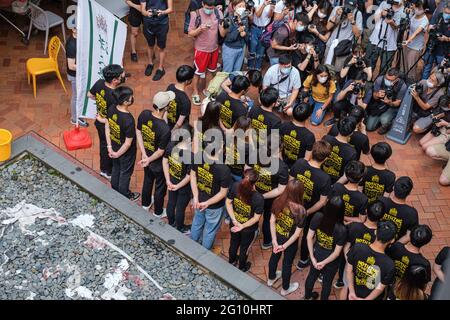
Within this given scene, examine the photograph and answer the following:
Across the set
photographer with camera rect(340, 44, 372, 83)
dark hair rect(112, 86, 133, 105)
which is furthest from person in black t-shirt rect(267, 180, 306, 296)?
photographer with camera rect(340, 44, 372, 83)

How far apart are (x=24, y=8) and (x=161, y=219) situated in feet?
15.8

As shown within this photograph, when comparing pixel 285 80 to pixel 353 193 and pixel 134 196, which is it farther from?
pixel 353 193

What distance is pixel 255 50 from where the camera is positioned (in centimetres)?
1023

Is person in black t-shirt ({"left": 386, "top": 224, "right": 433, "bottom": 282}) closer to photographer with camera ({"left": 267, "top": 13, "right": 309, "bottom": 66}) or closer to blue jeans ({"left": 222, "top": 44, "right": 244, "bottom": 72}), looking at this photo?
photographer with camera ({"left": 267, "top": 13, "right": 309, "bottom": 66})

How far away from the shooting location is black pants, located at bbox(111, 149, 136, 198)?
780 centimetres

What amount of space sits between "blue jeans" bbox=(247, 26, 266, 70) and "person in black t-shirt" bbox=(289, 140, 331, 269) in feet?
11.8

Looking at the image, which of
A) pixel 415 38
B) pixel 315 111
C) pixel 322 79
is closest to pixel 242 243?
pixel 322 79

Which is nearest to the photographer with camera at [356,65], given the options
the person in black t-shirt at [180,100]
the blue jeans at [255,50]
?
the blue jeans at [255,50]

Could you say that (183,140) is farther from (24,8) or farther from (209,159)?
(24,8)

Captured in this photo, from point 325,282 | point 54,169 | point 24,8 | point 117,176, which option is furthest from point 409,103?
point 24,8

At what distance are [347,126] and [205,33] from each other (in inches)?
123

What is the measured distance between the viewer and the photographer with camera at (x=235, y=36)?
31.2 ft

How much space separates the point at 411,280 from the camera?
19.6 ft

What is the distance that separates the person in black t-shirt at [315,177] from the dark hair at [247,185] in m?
0.59
